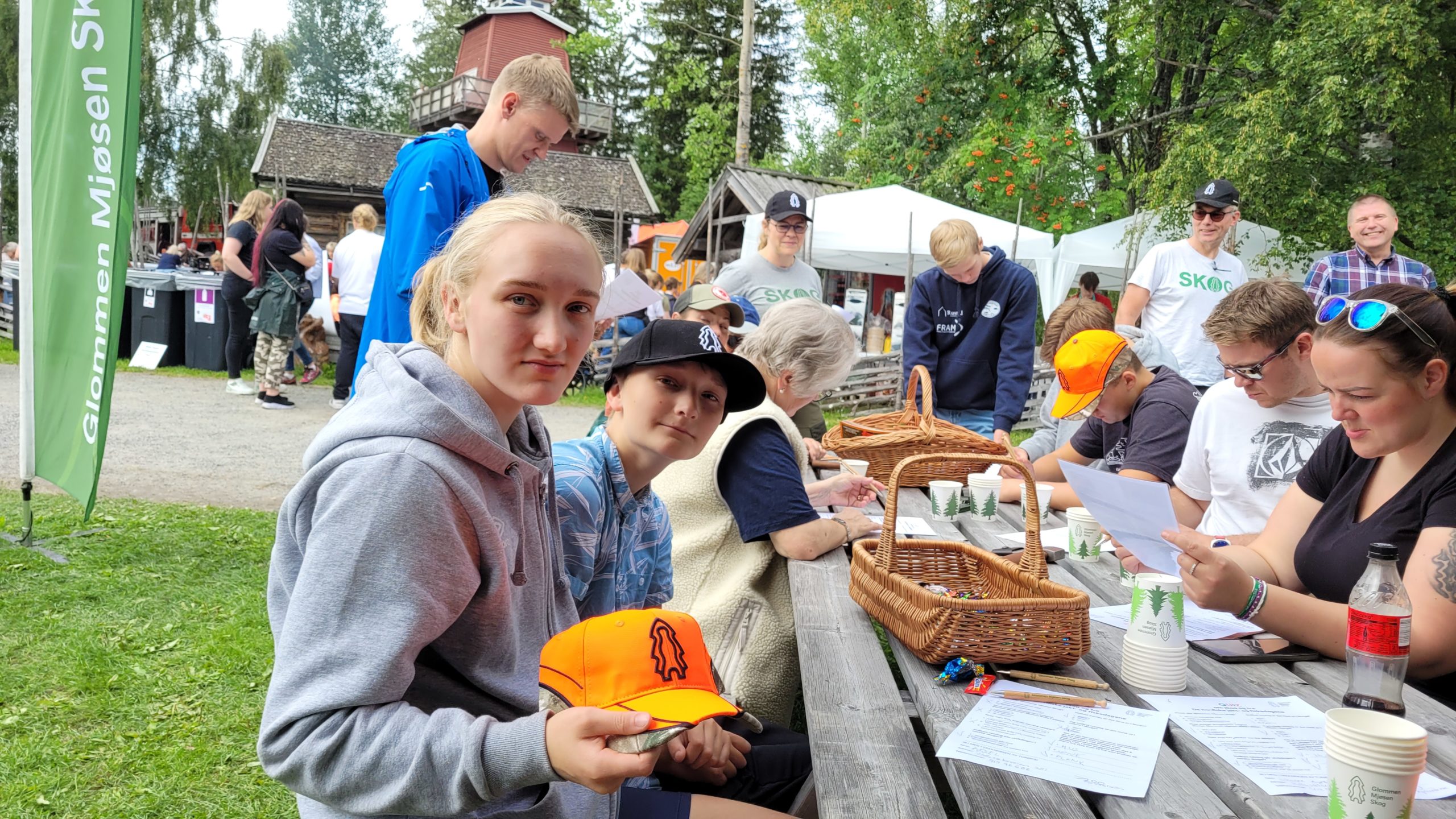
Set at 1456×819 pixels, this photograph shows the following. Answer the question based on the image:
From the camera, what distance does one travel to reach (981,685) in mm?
1837

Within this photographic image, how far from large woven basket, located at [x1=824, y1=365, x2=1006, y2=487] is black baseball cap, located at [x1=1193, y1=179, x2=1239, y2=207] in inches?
102

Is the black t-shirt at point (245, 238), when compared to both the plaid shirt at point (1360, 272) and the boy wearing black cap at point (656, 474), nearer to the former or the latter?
the boy wearing black cap at point (656, 474)

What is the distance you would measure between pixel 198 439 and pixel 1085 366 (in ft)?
22.8

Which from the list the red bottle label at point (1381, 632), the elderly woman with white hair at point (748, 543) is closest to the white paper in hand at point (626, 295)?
the elderly woman with white hair at point (748, 543)

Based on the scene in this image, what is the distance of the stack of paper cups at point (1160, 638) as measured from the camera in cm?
186

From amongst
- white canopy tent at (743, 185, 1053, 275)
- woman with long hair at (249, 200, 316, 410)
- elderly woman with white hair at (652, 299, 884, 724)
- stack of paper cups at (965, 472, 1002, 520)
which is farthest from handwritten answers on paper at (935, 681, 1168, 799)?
white canopy tent at (743, 185, 1053, 275)

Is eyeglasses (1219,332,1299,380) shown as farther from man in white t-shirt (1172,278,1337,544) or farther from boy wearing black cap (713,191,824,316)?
boy wearing black cap (713,191,824,316)

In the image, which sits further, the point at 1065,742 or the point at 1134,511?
the point at 1134,511

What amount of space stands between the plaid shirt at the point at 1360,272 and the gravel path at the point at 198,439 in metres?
5.91

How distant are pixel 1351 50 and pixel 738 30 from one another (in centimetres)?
2853

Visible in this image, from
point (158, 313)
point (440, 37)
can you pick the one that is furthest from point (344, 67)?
point (158, 313)

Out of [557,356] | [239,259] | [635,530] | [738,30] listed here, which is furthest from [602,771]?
[738,30]

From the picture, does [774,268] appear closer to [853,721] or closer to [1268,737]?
[853,721]

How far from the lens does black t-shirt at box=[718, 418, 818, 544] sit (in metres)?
2.69
